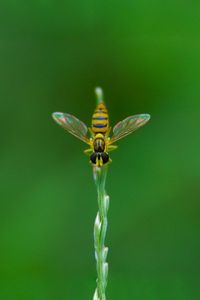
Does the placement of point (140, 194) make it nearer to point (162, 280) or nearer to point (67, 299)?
point (162, 280)

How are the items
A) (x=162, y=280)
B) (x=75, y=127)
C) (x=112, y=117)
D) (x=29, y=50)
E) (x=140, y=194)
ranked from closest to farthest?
(x=75, y=127)
(x=162, y=280)
(x=140, y=194)
(x=112, y=117)
(x=29, y=50)

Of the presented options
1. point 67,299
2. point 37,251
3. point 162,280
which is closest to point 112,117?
point 37,251

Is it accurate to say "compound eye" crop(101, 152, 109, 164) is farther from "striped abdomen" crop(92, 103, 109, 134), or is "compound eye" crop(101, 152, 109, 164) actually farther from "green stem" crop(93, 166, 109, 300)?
"green stem" crop(93, 166, 109, 300)

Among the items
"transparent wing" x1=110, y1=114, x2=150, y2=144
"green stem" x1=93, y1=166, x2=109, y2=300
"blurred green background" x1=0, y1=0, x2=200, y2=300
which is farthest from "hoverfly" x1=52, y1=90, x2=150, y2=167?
"blurred green background" x1=0, y1=0, x2=200, y2=300

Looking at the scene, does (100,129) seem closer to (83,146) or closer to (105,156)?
(105,156)

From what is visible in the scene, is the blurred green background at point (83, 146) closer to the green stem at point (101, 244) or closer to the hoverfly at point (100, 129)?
the hoverfly at point (100, 129)

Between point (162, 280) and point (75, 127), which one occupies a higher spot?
point (75, 127)
